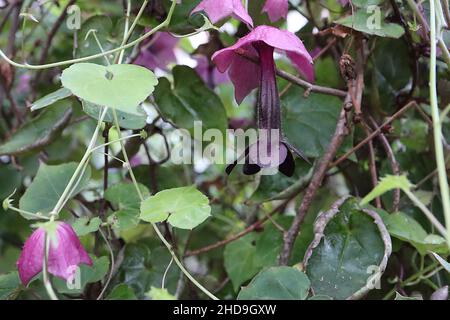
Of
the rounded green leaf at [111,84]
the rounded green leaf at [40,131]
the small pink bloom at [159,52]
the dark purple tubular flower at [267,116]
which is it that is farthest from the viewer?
the small pink bloom at [159,52]

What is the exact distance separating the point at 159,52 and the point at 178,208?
507mm

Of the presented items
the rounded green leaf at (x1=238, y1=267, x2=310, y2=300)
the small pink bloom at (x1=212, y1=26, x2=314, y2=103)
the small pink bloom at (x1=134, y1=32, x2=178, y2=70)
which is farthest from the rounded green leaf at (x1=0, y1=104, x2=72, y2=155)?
the rounded green leaf at (x1=238, y1=267, x2=310, y2=300)

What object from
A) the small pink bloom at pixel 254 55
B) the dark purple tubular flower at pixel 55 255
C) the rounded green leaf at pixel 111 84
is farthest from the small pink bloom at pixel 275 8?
the dark purple tubular flower at pixel 55 255

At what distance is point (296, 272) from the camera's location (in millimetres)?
611

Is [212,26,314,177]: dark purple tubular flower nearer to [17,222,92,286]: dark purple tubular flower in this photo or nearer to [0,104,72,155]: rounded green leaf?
[17,222,92,286]: dark purple tubular flower

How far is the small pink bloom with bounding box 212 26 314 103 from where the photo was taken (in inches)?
23.5

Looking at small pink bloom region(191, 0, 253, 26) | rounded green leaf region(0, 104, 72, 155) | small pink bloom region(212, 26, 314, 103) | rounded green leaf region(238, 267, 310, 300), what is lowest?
rounded green leaf region(0, 104, 72, 155)

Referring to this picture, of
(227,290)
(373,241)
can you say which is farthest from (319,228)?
(227,290)

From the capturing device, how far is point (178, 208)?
620 millimetres

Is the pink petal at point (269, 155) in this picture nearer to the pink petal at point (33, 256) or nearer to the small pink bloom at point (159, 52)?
the pink petal at point (33, 256)

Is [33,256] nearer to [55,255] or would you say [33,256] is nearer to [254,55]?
[55,255]

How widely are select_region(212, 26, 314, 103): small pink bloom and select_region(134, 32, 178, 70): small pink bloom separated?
14.2 inches

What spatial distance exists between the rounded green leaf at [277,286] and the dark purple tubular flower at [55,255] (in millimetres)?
153

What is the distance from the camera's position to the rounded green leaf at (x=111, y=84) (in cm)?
52
